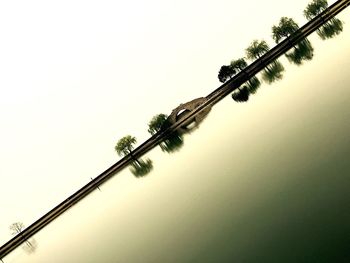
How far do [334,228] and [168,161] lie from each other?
77.6 ft

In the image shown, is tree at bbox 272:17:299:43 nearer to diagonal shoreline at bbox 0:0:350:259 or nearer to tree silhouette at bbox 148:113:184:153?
diagonal shoreline at bbox 0:0:350:259

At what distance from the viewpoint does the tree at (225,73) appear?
53094mm

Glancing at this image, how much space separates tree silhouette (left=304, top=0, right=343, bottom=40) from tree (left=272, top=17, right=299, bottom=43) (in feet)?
10.8

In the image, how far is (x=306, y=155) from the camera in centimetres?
3559

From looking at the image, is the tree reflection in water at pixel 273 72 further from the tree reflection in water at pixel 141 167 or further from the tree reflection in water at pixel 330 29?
the tree reflection in water at pixel 141 167

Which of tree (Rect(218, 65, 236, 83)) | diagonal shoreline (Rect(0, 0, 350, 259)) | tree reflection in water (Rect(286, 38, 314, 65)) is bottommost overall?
tree reflection in water (Rect(286, 38, 314, 65))

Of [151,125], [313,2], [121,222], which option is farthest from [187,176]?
[313,2]

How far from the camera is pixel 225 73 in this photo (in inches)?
2092

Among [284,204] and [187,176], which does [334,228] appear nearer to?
[284,204]

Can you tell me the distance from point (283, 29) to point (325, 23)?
6.84 meters

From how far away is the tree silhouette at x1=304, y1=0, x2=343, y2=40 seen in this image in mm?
→ 54653

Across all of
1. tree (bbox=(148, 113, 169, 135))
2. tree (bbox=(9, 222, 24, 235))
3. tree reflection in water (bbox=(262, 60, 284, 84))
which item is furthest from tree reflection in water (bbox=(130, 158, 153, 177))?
tree reflection in water (bbox=(262, 60, 284, 84))

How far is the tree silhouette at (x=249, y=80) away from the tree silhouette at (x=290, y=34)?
19.3 ft

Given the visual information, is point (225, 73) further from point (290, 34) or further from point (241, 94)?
point (290, 34)
